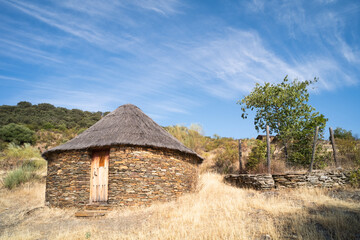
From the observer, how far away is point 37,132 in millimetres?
34406

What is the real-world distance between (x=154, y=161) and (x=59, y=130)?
30257 mm

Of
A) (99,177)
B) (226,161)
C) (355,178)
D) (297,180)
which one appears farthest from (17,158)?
(355,178)

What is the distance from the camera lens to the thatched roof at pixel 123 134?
10.3 m

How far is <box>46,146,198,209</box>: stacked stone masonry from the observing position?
1002 centimetres

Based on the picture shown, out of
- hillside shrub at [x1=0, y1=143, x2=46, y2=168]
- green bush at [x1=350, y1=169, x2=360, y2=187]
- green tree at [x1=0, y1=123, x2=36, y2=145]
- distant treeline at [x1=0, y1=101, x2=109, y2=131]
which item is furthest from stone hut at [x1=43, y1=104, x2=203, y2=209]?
distant treeline at [x1=0, y1=101, x2=109, y2=131]

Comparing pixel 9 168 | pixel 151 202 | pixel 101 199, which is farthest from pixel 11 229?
pixel 9 168

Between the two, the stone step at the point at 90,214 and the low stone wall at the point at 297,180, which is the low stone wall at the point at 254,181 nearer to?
the low stone wall at the point at 297,180

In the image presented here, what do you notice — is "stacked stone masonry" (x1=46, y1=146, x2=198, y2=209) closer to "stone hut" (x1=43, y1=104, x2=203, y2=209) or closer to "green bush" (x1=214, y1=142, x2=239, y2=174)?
"stone hut" (x1=43, y1=104, x2=203, y2=209)

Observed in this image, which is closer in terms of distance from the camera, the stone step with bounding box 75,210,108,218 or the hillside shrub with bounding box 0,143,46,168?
the stone step with bounding box 75,210,108,218

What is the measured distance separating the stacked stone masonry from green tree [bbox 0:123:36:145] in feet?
76.7

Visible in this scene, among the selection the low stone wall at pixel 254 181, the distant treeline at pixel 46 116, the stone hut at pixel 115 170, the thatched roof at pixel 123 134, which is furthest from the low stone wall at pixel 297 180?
the distant treeline at pixel 46 116

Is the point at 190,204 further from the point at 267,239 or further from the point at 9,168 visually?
the point at 9,168

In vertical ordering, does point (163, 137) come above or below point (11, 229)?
above

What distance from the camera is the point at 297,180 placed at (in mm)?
10859
